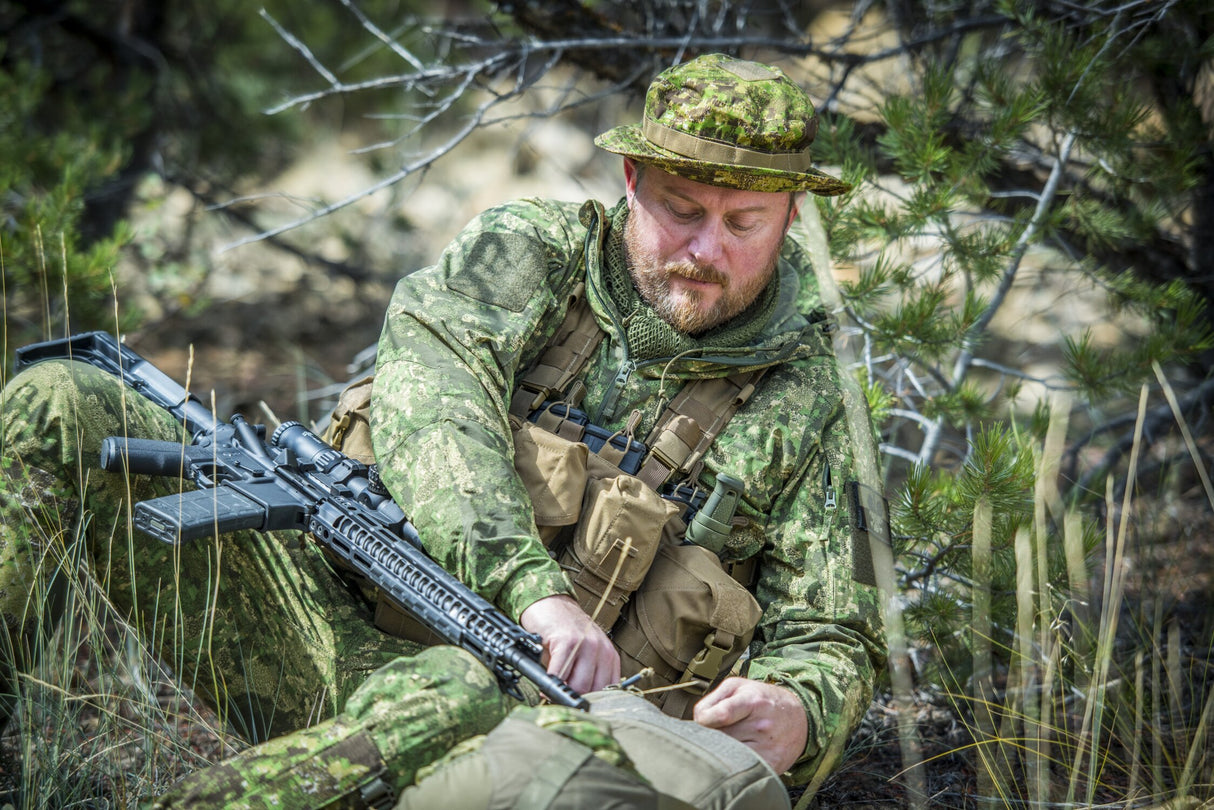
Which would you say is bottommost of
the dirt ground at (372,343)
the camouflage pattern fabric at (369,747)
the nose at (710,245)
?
the dirt ground at (372,343)

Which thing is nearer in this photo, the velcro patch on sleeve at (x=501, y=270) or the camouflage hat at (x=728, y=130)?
the camouflage hat at (x=728, y=130)

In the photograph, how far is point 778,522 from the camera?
9.52 ft

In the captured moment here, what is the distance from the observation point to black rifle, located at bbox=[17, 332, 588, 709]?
2.14 metres

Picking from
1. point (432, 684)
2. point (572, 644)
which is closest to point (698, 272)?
point (572, 644)

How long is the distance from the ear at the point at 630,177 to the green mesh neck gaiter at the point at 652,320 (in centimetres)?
6

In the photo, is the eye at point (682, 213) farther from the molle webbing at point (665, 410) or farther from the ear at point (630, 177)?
the molle webbing at point (665, 410)

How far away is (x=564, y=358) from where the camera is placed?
299 centimetres

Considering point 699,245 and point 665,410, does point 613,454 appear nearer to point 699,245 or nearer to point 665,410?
point 665,410

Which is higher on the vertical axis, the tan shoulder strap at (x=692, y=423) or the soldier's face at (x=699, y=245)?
the soldier's face at (x=699, y=245)

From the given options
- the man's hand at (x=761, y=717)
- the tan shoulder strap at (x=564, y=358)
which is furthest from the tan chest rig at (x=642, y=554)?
the man's hand at (x=761, y=717)

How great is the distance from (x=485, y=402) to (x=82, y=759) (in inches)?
51.2

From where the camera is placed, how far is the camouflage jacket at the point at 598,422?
95.4 inches

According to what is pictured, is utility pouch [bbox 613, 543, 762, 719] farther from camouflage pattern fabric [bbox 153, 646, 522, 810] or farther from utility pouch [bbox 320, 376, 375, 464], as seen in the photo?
utility pouch [bbox 320, 376, 375, 464]

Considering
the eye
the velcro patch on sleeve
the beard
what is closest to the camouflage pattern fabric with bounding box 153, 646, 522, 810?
the velcro patch on sleeve
